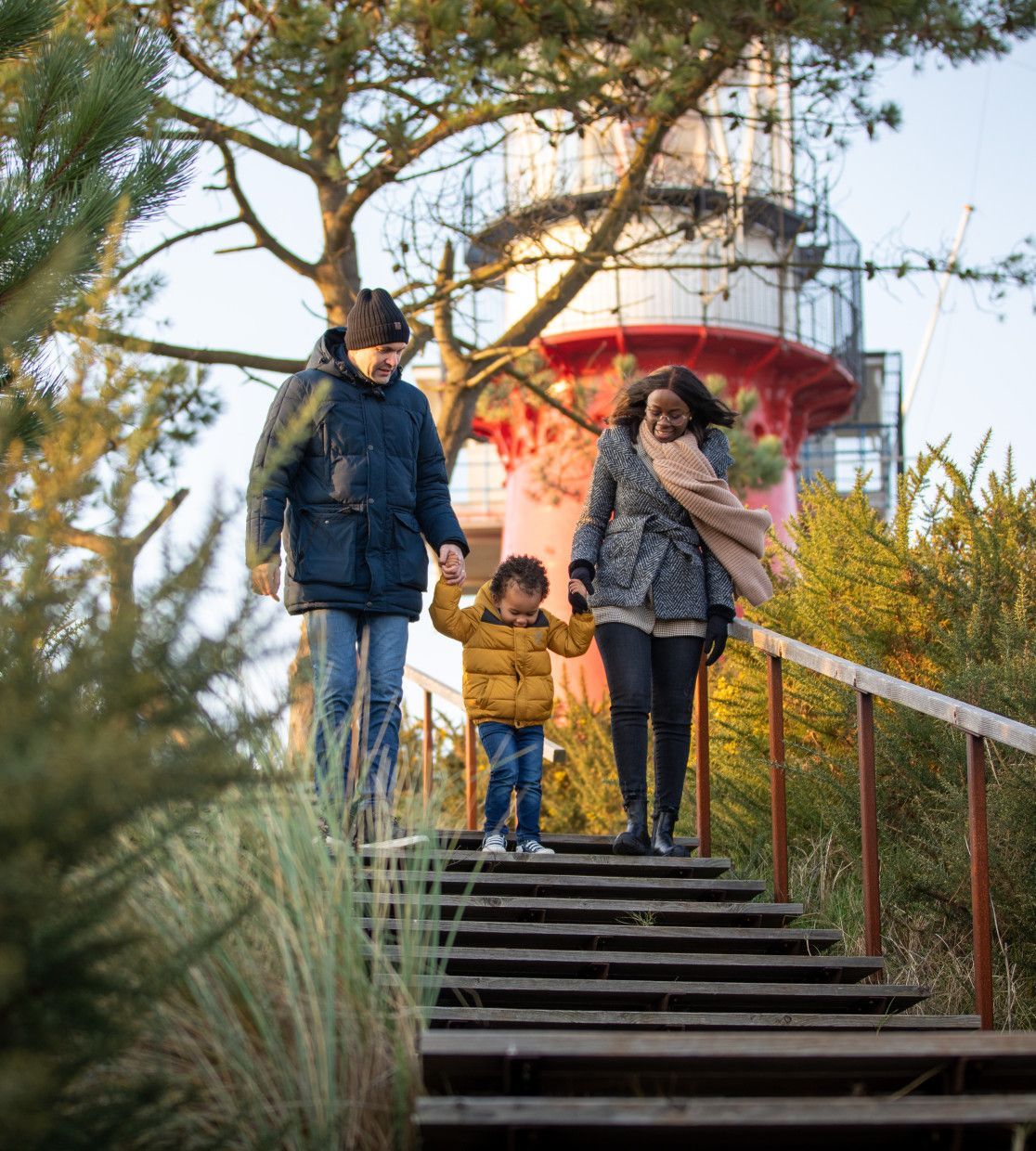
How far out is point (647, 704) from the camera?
20.7 feet

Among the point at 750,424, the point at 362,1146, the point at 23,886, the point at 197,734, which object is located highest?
the point at 750,424

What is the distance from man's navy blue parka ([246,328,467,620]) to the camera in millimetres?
6227

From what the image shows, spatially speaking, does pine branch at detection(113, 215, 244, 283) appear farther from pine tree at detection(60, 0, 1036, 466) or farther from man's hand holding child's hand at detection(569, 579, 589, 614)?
man's hand holding child's hand at detection(569, 579, 589, 614)

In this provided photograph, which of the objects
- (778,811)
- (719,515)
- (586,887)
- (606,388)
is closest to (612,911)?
(586,887)

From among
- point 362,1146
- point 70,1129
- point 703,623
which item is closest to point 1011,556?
point 703,623

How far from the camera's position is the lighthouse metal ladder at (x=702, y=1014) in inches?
115

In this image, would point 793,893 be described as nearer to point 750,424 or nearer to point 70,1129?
point 70,1129

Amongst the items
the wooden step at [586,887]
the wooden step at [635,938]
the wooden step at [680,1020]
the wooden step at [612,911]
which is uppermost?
the wooden step at [586,887]

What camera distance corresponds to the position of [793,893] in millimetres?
6652

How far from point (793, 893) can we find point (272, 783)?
3998 mm

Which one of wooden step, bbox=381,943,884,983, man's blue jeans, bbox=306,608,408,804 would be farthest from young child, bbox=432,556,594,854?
wooden step, bbox=381,943,884,983

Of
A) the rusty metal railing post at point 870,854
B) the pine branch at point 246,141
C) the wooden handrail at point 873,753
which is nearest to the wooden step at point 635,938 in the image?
the rusty metal railing post at point 870,854

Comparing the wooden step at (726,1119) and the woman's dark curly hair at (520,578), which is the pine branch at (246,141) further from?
the wooden step at (726,1119)

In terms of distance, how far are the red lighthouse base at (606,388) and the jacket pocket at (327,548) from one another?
1051 centimetres
